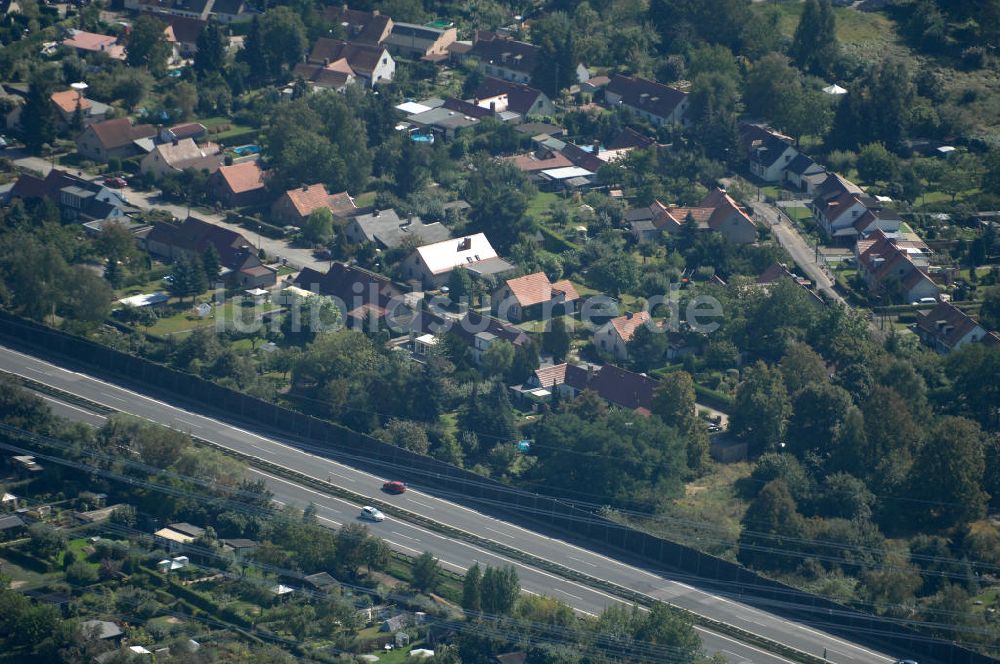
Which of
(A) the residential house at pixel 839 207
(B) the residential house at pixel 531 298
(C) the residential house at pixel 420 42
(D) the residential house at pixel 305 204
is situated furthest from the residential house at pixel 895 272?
(C) the residential house at pixel 420 42

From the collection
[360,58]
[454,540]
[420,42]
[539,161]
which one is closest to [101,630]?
[454,540]

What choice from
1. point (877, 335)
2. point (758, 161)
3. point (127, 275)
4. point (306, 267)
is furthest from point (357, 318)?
point (758, 161)

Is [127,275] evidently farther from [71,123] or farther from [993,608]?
[993,608]

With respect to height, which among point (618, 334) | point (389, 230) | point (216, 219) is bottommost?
point (216, 219)

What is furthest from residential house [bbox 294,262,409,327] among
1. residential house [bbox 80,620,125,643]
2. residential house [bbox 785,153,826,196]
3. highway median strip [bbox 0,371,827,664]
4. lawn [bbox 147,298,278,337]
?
residential house [bbox 785,153,826,196]

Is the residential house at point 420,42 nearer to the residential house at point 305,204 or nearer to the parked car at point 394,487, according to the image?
the residential house at point 305,204

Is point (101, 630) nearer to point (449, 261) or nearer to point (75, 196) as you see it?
point (449, 261)
